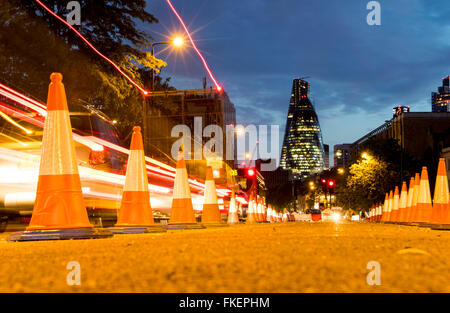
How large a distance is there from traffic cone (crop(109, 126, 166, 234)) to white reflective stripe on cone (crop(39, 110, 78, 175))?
2449mm

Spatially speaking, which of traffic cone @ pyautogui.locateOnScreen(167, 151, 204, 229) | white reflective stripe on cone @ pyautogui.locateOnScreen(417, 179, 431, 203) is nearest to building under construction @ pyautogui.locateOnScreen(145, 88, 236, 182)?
white reflective stripe on cone @ pyautogui.locateOnScreen(417, 179, 431, 203)

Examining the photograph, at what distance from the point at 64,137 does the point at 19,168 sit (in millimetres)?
5671

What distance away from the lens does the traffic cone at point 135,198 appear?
11.0 meters

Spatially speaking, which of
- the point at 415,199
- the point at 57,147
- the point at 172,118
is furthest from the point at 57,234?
the point at 172,118

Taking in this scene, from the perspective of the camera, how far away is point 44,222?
8297 millimetres

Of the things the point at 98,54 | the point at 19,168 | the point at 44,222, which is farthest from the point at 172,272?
the point at 98,54

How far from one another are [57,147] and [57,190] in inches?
23.9

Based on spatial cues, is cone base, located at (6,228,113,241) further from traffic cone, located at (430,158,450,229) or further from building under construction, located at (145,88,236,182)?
building under construction, located at (145,88,236,182)

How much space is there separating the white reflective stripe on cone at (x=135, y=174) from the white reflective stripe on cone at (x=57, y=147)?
2.43 meters

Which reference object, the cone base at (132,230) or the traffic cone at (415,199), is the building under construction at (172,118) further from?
the cone base at (132,230)

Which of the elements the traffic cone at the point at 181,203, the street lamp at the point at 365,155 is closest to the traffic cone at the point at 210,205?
the traffic cone at the point at 181,203

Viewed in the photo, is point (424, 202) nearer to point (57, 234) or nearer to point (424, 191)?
point (424, 191)
